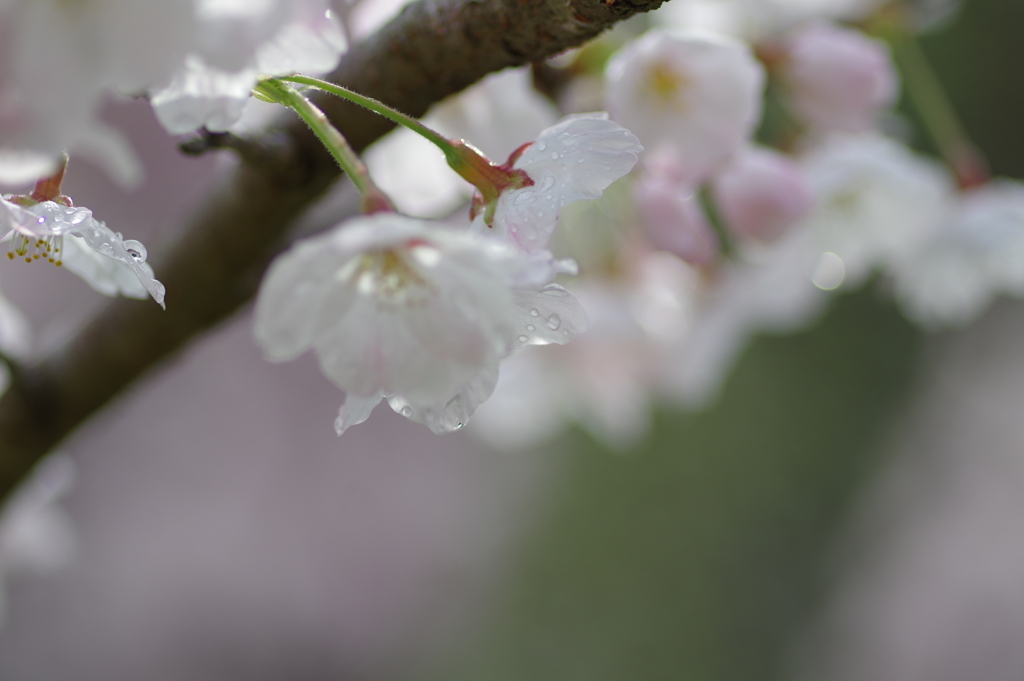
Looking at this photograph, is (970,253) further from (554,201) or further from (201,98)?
(201,98)

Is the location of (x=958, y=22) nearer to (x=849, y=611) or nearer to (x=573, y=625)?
(x=849, y=611)

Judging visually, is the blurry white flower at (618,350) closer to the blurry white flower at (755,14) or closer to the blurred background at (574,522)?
the blurry white flower at (755,14)

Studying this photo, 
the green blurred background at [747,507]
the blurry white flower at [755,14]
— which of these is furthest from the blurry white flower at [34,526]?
the green blurred background at [747,507]

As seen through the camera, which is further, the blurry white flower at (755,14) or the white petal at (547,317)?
the blurry white flower at (755,14)

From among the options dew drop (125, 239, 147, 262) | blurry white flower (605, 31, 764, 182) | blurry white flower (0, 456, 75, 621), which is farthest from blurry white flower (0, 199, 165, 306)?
blurry white flower (0, 456, 75, 621)

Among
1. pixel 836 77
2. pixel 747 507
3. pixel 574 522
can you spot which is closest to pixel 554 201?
pixel 836 77
